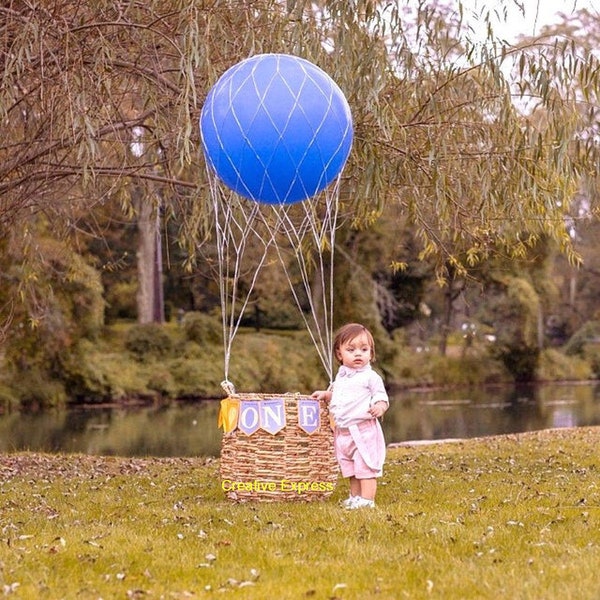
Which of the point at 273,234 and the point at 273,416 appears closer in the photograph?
the point at 273,416

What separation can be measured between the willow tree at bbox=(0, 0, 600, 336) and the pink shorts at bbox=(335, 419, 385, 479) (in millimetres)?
2200

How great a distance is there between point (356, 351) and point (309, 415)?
0.57 meters

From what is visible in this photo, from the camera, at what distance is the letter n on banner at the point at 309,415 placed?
6477mm

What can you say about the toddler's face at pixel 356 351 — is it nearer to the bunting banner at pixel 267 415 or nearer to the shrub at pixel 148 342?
the bunting banner at pixel 267 415

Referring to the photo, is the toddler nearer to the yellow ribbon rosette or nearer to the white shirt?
the white shirt

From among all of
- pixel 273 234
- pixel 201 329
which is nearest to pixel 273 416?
pixel 273 234

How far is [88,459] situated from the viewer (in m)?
11.1

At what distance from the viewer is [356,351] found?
6.34m

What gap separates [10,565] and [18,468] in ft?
19.4

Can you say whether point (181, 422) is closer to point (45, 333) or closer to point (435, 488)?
point (45, 333)

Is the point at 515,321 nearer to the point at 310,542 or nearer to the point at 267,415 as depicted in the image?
the point at 267,415

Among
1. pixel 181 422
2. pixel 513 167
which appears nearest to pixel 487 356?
pixel 181 422

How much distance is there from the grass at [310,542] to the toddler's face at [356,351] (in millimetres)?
959

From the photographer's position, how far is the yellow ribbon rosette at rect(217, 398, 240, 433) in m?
6.52
